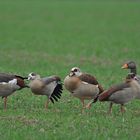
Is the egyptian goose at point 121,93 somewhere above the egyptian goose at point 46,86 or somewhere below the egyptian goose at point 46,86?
below

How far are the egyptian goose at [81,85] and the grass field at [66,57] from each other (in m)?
A: 0.38

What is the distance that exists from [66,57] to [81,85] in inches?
449

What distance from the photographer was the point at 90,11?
51875 mm

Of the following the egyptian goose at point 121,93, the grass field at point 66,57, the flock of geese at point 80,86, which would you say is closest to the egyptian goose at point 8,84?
the flock of geese at point 80,86

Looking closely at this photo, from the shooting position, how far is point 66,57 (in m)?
23.7

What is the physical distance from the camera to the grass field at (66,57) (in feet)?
34.2

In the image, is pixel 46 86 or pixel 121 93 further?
pixel 46 86

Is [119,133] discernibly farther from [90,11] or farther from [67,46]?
[90,11]

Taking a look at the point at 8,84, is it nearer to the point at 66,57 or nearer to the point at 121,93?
the point at 121,93

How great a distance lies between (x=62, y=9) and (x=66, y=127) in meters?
42.7

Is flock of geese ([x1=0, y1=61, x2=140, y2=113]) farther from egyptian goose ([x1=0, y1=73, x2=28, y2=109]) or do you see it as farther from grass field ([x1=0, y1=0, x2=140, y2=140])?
grass field ([x1=0, y1=0, x2=140, y2=140])

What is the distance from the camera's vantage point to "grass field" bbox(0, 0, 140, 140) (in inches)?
410

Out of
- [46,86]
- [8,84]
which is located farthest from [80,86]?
[8,84]

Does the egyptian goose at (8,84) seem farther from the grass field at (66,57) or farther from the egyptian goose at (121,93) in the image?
the egyptian goose at (121,93)
